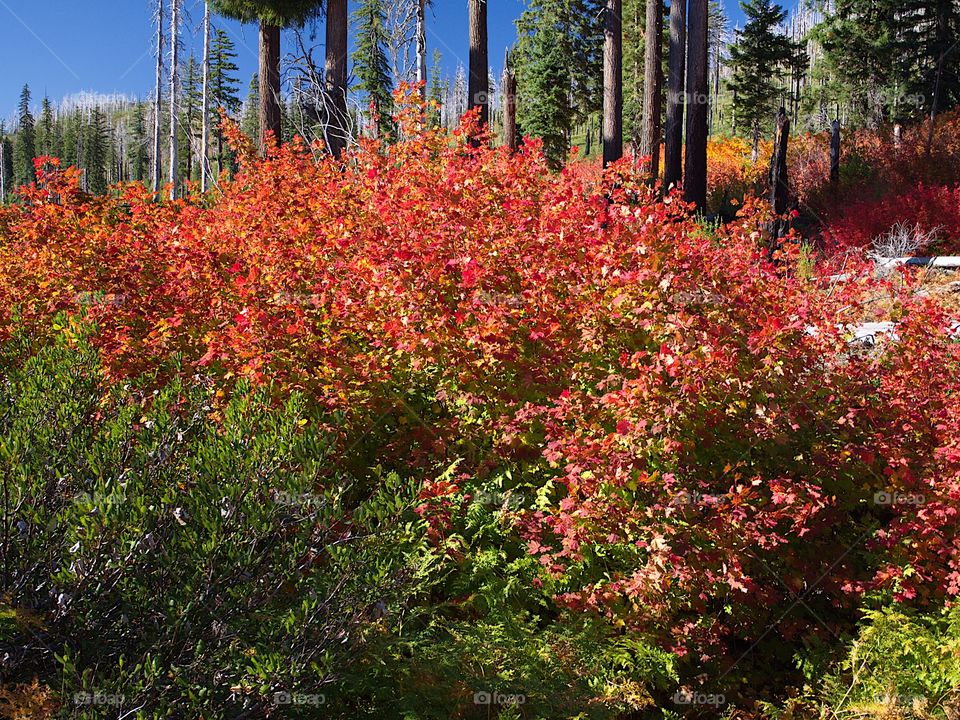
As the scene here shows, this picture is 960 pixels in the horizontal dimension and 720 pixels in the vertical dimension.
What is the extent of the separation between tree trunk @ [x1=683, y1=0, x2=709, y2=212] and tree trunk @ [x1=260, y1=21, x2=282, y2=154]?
7277mm

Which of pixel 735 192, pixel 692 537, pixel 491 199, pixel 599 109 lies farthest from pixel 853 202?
pixel 599 109

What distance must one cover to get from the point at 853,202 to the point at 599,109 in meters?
26.0

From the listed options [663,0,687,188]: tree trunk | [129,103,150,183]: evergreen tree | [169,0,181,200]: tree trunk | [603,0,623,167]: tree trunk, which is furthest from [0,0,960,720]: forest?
[129,103,150,183]: evergreen tree

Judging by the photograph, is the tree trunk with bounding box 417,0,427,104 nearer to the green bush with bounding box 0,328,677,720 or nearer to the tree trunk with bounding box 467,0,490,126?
the tree trunk with bounding box 467,0,490,126

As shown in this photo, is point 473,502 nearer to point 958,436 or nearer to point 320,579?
point 320,579

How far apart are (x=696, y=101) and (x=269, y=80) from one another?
305 inches

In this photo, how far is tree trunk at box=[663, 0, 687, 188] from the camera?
41.4 feet

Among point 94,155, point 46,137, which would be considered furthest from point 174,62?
point 46,137

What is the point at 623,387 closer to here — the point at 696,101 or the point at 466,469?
the point at 466,469

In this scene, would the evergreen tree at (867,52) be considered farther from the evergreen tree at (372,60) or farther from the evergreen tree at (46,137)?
the evergreen tree at (46,137)

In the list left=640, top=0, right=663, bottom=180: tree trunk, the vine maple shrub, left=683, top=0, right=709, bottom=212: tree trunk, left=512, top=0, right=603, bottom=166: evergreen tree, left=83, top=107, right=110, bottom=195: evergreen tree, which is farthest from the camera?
left=83, top=107, right=110, bottom=195: evergreen tree

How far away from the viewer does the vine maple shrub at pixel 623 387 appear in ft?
11.0

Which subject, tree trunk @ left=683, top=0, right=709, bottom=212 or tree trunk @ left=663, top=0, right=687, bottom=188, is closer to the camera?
tree trunk @ left=683, top=0, right=709, bottom=212

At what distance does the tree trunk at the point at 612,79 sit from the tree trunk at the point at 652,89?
56 centimetres
